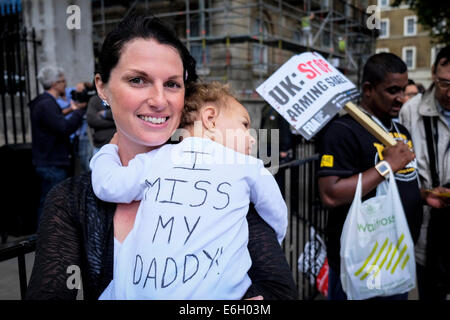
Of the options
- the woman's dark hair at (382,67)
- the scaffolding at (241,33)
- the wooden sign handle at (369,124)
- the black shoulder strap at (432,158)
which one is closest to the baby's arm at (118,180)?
the wooden sign handle at (369,124)

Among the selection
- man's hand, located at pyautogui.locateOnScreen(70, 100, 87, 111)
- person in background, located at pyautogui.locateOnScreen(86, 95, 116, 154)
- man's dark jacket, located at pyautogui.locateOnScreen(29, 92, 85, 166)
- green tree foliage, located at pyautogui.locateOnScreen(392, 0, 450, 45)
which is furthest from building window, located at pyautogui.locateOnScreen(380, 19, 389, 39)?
man's dark jacket, located at pyautogui.locateOnScreen(29, 92, 85, 166)

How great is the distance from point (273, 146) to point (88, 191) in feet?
2.64

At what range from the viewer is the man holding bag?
7.13ft

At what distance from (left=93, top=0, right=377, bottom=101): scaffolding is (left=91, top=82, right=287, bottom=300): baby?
1170cm

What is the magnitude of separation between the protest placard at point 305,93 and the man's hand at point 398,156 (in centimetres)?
40

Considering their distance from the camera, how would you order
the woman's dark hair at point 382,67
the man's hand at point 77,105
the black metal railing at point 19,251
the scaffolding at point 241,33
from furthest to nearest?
the scaffolding at point 241,33, the man's hand at point 77,105, the woman's dark hair at point 382,67, the black metal railing at point 19,251

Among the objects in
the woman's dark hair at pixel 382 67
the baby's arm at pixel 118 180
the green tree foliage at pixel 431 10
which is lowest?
the baby's arm at pixel 118 180

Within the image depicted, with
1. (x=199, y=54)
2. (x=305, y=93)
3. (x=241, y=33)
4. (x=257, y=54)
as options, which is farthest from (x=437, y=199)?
(x=257, y=54)

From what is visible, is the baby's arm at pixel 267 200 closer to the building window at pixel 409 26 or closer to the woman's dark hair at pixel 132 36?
the woman's dark hair at pixel 132 36

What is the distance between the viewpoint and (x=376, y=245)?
2111 millimetres

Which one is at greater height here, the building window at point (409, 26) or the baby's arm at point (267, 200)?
the building window at point (409, 26)

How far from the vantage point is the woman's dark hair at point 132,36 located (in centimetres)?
122

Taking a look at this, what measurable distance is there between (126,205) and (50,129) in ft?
12.7

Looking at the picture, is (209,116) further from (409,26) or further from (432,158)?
(409,26)
